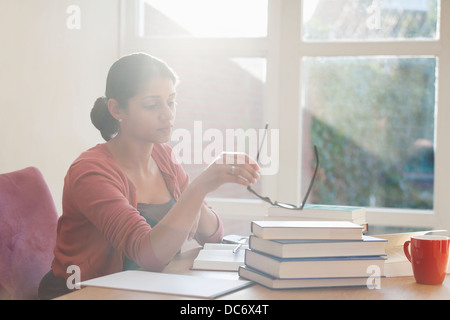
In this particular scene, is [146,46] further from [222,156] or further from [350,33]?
[222,156]

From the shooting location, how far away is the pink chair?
1388 mm

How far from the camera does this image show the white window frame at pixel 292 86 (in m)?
2.38

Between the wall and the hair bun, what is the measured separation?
Result: 0.45 m

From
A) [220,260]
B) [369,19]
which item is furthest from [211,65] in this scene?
[220,260]

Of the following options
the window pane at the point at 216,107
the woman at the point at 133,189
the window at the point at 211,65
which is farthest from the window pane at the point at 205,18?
the woman at the point at 133,189

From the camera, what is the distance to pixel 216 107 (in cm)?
270

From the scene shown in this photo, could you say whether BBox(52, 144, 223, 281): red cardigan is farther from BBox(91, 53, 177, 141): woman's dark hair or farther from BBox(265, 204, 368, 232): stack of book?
BBox(265, 204, 368, 232): stack of book

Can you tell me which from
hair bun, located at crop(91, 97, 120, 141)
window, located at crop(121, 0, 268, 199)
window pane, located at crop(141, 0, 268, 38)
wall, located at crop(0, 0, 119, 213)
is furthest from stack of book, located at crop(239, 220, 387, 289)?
window pane, located at crop(141, 0, 268, 38)

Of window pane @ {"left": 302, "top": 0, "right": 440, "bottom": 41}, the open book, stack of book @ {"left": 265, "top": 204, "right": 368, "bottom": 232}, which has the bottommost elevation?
the open book

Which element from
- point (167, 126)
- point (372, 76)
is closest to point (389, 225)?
point (372, 76)

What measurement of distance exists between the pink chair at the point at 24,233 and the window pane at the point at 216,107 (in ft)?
3.92

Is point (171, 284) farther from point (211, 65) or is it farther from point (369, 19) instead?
point (369, 19)

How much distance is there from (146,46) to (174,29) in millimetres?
174

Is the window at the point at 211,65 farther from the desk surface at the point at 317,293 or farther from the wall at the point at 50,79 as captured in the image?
the desk surface at the point at 317,293
